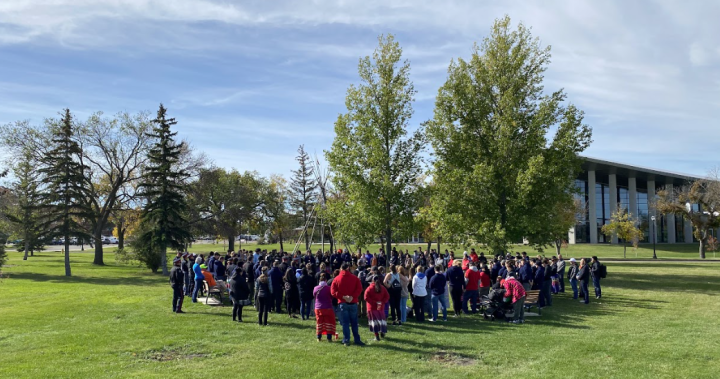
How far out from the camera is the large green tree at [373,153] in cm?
2831

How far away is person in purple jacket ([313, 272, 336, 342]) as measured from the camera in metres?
12.0

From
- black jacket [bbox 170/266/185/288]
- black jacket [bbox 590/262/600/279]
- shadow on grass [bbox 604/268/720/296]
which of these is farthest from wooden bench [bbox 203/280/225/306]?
shadow on grass [bbox 604/268/720/296]

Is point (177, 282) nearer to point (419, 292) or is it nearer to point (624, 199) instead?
point (419, 292)

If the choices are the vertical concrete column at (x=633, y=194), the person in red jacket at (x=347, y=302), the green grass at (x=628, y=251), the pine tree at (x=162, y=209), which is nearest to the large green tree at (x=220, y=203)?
the pine tree at (x=162, y=209)

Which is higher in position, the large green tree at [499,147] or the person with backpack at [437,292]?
the large green tree at [499,147]

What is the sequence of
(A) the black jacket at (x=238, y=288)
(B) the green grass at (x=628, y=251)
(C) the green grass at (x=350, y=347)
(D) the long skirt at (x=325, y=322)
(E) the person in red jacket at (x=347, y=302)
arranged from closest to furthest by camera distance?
(C) the green grass at (x=350, y=347)
(E) the person in red jacket at (x=347, y=302)
(D) the long skirt at (x=325, y=322)
(A) the black jacket at (x=238, y=288)
(B) the green grass at (x=628, y=251)

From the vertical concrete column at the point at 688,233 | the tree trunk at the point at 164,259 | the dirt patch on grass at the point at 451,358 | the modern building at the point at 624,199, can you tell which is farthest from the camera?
the vertical concrete column at the point at 688,233

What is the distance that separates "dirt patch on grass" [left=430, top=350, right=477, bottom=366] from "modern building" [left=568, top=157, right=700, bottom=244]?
5957 cm

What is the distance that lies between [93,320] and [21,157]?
101 ft

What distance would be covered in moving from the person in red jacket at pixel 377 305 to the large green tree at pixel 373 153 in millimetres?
15873

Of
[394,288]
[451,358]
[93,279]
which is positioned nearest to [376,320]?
[394,288]

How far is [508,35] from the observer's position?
29641 millimetres

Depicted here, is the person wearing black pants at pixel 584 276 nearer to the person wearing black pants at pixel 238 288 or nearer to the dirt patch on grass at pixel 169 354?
the person wearing black pants at pixel 238 288

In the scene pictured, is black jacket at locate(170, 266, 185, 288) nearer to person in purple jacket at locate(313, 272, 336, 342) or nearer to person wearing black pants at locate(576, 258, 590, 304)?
person in purple jacket at locate(313, 272, 336, 342)
